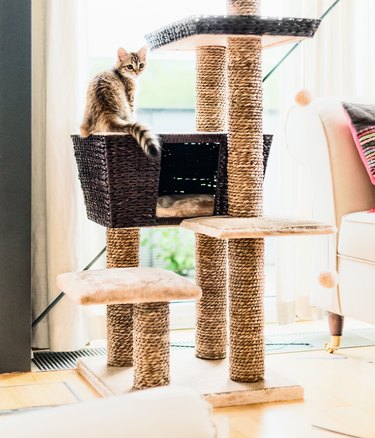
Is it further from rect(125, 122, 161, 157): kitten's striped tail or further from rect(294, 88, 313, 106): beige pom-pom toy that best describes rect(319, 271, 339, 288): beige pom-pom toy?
rect(125, 122, 161, 157): kitten's striped tail

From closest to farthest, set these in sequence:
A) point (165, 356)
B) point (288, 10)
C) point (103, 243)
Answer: point (165, 356) → point (103, 243) → point (288, 10)

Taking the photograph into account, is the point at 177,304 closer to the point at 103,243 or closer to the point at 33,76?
the point at 103,243

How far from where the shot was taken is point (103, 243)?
2.93m

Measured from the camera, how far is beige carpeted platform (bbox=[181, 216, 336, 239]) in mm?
2044

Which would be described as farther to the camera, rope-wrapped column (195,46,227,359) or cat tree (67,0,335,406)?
rope-wrapped column (195,46,227,359)

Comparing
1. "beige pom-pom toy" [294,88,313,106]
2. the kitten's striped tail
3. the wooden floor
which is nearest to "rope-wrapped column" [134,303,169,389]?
the wooden floor

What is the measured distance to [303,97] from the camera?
2.59m

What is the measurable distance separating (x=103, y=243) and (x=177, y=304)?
0.45 m

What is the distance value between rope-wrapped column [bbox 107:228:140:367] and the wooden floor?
0.14 meters

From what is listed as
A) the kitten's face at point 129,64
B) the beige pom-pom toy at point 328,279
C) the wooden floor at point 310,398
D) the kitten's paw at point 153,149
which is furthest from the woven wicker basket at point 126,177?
the wooden floor at point 310,398

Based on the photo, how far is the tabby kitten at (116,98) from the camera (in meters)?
2.27

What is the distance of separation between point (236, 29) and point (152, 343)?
2.90ft

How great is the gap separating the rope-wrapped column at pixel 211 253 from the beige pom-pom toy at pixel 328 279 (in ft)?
1.01

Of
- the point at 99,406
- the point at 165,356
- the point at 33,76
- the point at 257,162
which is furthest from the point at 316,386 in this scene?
the point at 99,406
